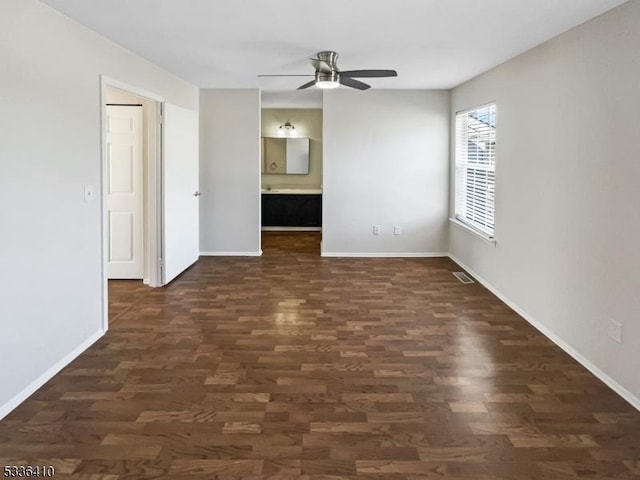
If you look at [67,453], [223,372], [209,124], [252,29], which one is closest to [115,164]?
[209,124]

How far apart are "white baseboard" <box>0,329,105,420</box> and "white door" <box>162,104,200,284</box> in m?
1.86

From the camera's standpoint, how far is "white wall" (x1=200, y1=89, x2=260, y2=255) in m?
7.13

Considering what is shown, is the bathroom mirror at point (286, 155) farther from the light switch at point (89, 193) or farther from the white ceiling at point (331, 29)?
the light switch at point (89, 193)

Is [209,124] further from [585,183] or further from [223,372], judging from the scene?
[585,183]

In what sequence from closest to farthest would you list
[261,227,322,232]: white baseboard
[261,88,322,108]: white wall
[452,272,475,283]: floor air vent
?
[452,272,475,283]: floor air vent
[261,88,322,108]: white wall
[261,227,322,232]: white baseboard

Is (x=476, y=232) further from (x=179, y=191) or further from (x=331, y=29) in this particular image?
(x=179, y=191)

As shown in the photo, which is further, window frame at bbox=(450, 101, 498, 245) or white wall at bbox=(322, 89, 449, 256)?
white wall at bbox=(322, 89, 449, 256)

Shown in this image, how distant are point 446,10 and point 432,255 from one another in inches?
176

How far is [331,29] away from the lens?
380 cm

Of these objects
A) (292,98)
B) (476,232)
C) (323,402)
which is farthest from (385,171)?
(323,402)

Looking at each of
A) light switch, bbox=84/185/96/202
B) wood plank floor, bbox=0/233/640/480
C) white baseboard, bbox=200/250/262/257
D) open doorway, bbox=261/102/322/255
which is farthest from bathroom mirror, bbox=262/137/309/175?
light switch, bbox=84/185/96/202

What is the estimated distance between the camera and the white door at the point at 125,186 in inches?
218

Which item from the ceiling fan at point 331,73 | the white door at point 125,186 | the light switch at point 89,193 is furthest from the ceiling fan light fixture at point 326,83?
the light switch at point 89,193

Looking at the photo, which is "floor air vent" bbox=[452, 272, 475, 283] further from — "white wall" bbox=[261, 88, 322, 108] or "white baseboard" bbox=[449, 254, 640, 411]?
"white wall" bbox=[261, 88, 322, 108]
